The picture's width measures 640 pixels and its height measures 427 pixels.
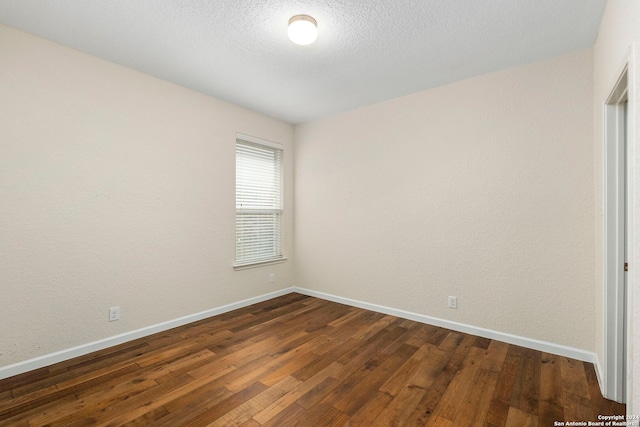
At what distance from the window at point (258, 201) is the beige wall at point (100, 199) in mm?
210

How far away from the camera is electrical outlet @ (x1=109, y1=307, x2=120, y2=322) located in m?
2.79

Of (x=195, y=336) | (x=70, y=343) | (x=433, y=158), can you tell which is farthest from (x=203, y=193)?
(x=433, y=158)

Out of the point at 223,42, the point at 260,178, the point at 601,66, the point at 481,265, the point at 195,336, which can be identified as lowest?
the point at 195,336

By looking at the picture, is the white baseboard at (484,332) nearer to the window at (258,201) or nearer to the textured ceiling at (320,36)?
the window at (258,201)

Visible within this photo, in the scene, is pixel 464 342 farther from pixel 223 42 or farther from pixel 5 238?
pixel 5 238

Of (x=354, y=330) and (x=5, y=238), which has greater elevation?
(x=5, y=238)

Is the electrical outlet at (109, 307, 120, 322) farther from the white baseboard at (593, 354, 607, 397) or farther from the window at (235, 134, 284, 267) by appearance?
the white baseboard at (593, 354, 607, 397)

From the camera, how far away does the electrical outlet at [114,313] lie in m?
2.79

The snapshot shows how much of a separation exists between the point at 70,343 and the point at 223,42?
284 cm

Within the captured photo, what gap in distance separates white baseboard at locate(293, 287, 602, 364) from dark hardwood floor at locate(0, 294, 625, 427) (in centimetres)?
8

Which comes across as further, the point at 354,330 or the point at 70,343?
the point at 354,330

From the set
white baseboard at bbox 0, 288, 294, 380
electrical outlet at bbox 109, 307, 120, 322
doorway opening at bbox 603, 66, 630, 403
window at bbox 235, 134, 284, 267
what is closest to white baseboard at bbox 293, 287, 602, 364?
doorway opening at bbox 603, 66, 630, 403

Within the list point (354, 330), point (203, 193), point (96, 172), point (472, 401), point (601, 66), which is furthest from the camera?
point (203, 193)

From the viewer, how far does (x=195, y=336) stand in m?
3.01
